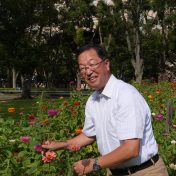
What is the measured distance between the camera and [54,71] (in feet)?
178

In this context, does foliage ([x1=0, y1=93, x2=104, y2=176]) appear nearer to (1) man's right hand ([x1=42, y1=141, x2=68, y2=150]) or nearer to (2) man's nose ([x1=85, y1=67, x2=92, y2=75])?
(1) man's right hand ([x1=42, y1=141, x2=68, y2=150])

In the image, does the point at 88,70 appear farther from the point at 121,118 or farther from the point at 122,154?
the point at 122,154

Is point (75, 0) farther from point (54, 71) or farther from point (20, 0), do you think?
point (54, 71)

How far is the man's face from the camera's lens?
8.90ft

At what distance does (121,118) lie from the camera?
2.59 meters

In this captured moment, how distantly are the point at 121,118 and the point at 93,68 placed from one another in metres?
0.33

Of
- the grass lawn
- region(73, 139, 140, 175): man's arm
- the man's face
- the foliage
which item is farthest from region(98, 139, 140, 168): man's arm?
the grass lawn

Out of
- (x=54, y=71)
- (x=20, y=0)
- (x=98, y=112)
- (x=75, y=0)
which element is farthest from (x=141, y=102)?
(x=54, y=71)

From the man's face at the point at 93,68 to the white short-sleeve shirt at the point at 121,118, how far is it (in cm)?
4

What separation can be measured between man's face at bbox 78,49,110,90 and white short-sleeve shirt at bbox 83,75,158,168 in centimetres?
4

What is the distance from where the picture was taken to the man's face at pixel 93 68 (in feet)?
8.90

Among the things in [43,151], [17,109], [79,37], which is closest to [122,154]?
[43,151]

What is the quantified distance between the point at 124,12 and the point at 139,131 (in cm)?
3317

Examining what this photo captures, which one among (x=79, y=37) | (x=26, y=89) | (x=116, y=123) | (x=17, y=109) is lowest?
(x=17, y=109)
